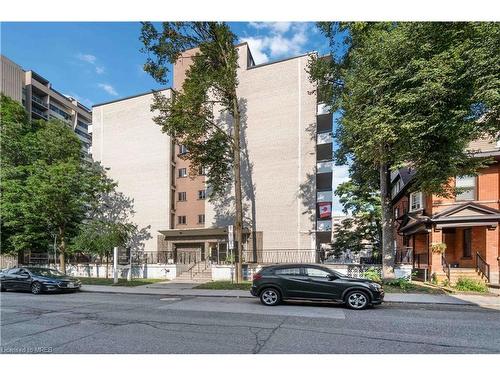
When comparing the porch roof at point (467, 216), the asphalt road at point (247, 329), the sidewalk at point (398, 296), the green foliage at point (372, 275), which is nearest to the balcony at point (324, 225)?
the green foliage at point (372, 275)

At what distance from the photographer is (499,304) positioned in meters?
12.4

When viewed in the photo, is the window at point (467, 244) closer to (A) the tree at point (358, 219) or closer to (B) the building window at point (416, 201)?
(B) the building window at point (416, 201)

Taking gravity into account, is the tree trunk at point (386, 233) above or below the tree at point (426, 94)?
below

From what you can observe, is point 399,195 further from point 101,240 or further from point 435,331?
point 101,240

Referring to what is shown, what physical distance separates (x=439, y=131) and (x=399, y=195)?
16052 millimetres

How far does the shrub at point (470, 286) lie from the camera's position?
15477mm

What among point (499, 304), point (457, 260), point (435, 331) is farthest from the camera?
point (457, 260)

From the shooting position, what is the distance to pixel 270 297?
1217 centimetres

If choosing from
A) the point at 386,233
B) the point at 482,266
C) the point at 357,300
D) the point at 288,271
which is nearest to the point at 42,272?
the point at 288,271

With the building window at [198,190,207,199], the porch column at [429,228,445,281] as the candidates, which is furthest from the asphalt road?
the building window at [198,190,207,199]

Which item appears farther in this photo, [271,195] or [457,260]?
[271,195]

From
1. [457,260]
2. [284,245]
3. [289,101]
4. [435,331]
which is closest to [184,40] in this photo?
[289,101]

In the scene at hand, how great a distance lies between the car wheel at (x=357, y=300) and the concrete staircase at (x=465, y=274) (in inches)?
376

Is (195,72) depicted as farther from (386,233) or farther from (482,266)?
(482,266)
